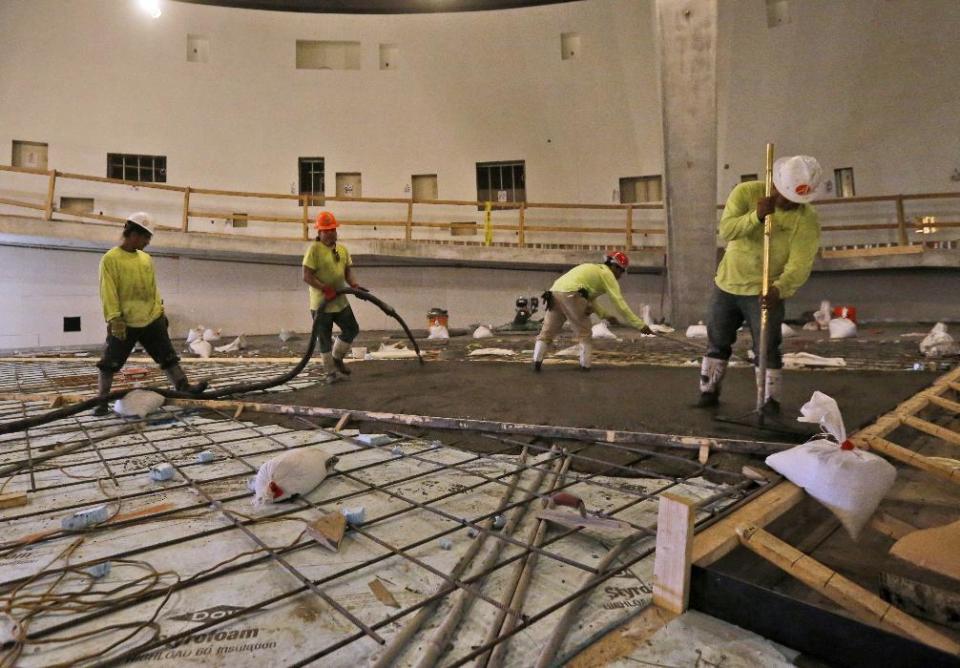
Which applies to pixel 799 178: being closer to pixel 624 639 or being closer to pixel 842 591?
pixel 842 591

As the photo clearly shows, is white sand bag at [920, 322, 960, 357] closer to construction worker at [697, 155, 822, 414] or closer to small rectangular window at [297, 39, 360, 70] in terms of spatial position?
construction worker at [697, 155, 822, 414]

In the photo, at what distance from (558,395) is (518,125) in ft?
35.9

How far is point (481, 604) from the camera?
1318mm

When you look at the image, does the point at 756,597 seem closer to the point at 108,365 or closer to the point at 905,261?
the point at 108,365

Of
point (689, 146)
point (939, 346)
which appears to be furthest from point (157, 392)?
point (689, 146)

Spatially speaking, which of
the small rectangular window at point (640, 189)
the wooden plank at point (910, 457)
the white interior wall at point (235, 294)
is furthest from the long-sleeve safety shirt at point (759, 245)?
the small rectangular window at point (640, 189)

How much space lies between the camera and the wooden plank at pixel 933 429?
2356 mm

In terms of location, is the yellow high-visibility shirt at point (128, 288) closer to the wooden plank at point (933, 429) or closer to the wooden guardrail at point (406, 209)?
the wooden plank at point (933, 429)

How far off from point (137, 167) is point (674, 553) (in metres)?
14.7

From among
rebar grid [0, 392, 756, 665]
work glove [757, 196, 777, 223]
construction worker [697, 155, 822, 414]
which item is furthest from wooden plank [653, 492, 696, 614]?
work glove [757, 196, 777, 223]

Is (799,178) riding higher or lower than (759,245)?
higher

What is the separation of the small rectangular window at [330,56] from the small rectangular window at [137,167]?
171 inches

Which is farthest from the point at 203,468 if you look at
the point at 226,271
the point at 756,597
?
the point at 226,271

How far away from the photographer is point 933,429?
2475mm
